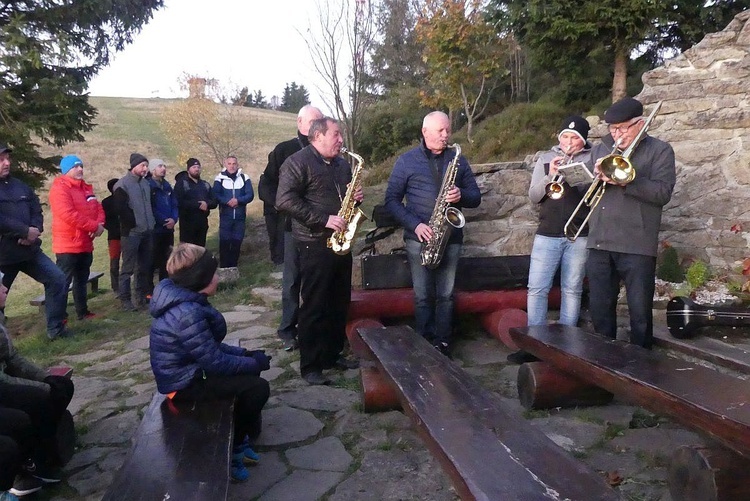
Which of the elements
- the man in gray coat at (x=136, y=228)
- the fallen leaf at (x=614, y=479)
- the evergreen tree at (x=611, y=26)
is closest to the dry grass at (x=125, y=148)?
the man in gray coat at (x=136, y=228)

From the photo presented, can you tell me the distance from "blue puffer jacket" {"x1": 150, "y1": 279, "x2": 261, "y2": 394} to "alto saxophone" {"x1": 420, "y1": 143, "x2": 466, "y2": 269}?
6.43ft

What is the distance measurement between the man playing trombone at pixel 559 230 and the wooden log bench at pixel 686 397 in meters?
1.00

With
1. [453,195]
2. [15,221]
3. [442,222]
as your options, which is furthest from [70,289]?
[453,195]

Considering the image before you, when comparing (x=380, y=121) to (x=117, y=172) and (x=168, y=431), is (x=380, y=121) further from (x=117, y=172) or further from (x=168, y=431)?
(x=168, y=431)

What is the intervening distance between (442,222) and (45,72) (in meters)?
7.75

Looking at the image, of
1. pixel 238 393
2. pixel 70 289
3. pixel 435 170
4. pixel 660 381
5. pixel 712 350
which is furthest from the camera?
pixel 70 289

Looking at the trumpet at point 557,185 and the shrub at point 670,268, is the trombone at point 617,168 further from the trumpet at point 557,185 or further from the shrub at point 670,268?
the shrub at point 670,268

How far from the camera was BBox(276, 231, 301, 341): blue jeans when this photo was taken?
502 centimetres

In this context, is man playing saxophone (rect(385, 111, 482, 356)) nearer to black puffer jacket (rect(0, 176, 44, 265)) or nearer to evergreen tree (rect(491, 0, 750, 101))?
black puffer jacket (rect(0, 176, 44, 265))

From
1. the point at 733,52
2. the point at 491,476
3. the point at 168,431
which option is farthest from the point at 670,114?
the point at 168,431

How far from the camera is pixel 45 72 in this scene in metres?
9.20

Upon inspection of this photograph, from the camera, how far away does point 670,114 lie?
5.71m

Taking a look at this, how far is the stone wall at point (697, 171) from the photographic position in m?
5.43

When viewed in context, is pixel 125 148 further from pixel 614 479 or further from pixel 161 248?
pixel 614 479
